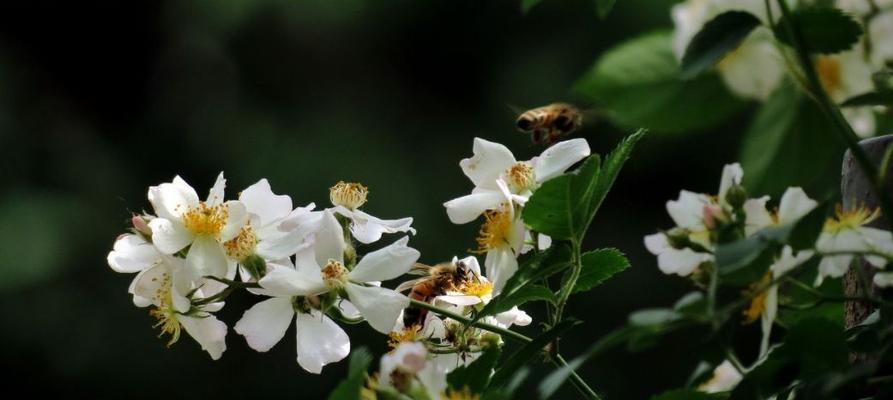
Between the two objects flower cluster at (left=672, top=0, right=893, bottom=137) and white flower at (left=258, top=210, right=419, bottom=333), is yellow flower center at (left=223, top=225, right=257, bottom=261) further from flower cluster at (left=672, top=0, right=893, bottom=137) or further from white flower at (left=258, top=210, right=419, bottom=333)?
flower cluster at (left=672, top=0, right=893, bottom=137)

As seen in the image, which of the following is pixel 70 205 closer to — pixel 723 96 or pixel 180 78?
pixel 180 78

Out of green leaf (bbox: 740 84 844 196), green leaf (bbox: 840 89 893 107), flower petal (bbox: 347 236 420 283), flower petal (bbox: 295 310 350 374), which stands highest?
green leaf (bbox: 840 89 893 107)

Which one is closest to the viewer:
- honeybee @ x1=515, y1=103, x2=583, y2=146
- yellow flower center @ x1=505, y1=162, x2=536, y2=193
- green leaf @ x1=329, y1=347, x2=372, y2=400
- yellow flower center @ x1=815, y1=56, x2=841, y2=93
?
green leaf @ x1=329, y1=347, x2=372, y2=400

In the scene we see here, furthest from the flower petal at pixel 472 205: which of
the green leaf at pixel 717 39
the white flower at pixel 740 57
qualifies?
the white flower at pixel 740 57

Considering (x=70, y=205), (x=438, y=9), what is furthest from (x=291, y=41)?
(x=70, y=205)

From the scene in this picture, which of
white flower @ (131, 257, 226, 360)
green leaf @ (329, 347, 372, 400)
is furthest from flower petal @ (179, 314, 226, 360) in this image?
green leaf @ (329, 347, 372, 400)

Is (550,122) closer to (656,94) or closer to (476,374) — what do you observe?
(656,94)
